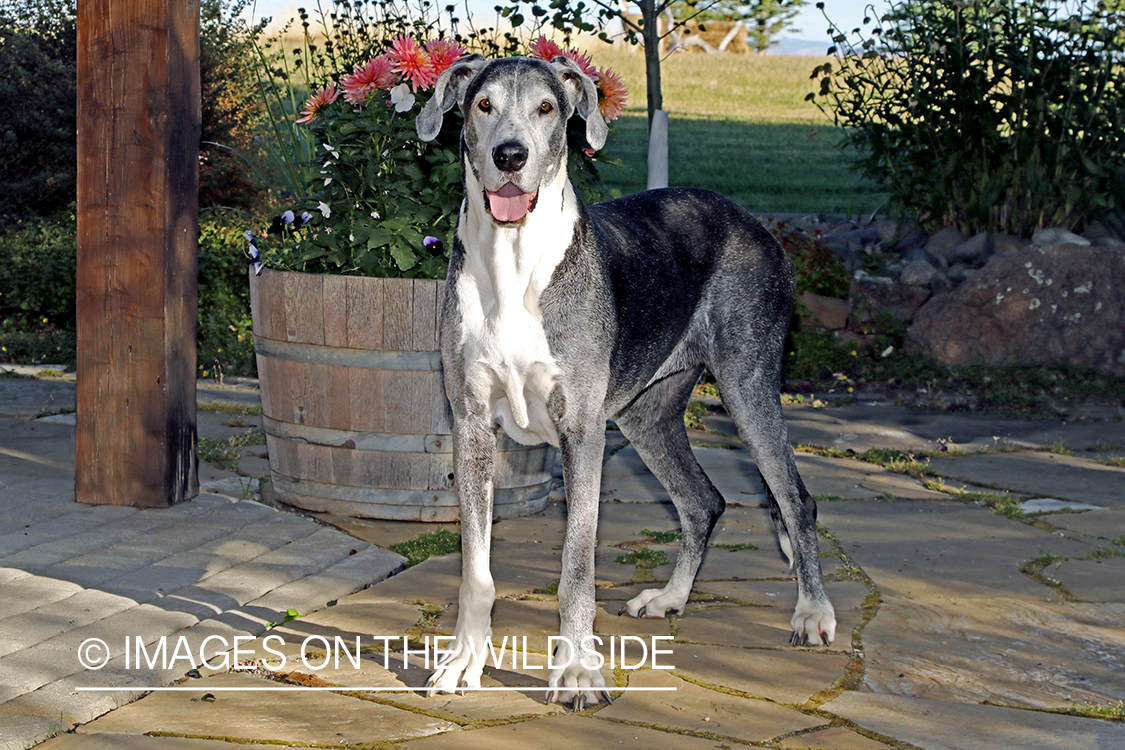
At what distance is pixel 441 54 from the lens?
196 inches

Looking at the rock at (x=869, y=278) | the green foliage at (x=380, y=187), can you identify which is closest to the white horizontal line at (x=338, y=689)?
the green foliage at (x=380, y=187)

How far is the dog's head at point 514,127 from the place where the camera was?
319cm

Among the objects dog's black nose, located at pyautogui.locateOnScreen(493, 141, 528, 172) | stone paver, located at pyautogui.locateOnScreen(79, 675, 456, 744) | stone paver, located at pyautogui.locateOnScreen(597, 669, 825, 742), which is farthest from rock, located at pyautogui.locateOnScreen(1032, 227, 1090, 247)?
stone paver, located at pyautogui.locateOnScreen(79, 675, 456, 744)

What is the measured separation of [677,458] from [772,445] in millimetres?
376

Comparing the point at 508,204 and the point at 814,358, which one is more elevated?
the point at 508,204

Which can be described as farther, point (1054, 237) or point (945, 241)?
point (945, 241)

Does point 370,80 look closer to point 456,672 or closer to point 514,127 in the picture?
point 514,127

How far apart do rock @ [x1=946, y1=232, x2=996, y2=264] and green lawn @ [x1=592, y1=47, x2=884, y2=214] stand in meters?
1.05

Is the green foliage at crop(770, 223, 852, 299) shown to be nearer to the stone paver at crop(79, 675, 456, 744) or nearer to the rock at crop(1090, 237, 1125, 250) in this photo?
the rock at crop(1090, 237, 1125, 250)

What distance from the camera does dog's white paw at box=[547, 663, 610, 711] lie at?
327 centimetres

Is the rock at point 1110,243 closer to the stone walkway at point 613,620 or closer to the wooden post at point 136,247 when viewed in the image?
the stone walkway at point 613,620

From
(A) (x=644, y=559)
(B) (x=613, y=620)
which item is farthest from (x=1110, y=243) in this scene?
(B) (x=613, y=620)

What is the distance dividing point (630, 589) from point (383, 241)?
69.8 inches

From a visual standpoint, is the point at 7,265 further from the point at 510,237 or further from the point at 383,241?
the point at 510,237
